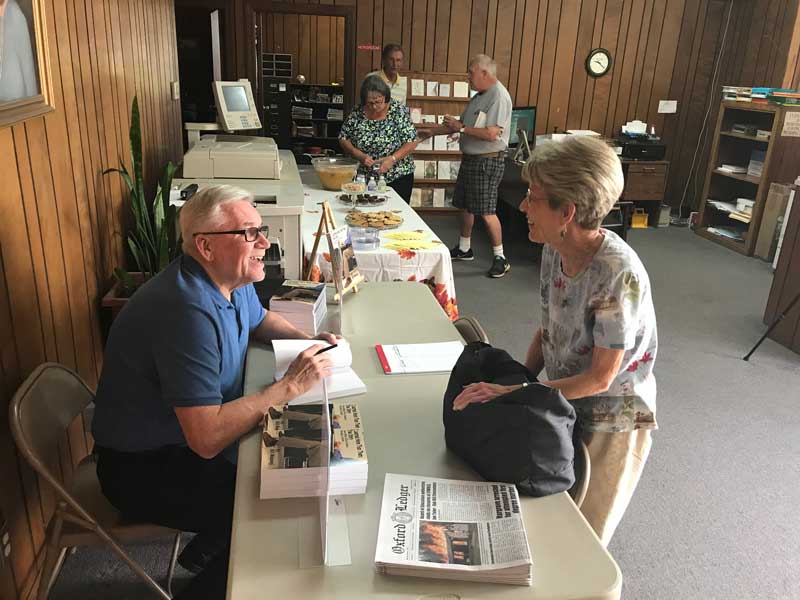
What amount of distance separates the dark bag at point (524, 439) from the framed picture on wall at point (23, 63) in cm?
134

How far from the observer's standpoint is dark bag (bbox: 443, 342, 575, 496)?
4.24 feet

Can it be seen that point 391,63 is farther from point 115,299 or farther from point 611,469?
point 611,469

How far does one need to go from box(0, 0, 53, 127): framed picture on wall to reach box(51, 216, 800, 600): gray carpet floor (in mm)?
1429

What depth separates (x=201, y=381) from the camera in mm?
1488

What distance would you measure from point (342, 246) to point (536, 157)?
0.96 metres

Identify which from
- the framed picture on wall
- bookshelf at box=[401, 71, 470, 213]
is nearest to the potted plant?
the framed picture on wall

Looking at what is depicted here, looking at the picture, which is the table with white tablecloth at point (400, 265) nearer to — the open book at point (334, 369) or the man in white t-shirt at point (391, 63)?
the open book at point (334, 369)

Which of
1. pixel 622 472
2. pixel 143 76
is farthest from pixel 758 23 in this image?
pixel 622 472

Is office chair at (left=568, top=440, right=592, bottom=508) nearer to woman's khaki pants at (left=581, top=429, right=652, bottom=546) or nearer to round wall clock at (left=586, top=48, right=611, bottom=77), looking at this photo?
woman's khaki pants at (left=581, top=429, right=652, bottom=546)

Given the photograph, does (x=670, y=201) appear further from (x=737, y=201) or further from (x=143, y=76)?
(x=143, y=76)

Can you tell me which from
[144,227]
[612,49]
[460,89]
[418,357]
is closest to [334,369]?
[418,357]

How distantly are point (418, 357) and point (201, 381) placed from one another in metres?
0.69

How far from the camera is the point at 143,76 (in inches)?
140

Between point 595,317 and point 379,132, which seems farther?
point 379,132
